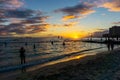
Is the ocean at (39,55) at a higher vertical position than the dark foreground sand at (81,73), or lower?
lower

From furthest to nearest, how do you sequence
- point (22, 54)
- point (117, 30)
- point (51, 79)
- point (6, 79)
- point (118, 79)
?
point (117, 30) < point (22, 54) < point (6, 79) < point (51, 79) < point (118, 79)

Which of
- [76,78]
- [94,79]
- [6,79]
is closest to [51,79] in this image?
[76,78]

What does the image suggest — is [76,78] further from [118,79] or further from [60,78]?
Answer: [118,79]

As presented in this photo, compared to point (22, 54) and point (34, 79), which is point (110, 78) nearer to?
point (34, 79)

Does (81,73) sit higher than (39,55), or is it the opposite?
(81,73)

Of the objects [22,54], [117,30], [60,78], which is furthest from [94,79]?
[117,30]

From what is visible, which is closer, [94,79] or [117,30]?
[94,79]

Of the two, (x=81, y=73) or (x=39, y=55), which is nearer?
(x=81, y=73)

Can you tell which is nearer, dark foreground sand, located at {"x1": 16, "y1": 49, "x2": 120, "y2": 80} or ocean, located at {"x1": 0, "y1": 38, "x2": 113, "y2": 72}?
dark foreground sand, located at {"x1": 16, "y1": 49, "x2": 120, "y2": 80}

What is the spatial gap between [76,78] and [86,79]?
71cm

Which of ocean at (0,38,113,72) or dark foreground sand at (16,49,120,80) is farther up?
dark foreground sand at (16,49,120,80)

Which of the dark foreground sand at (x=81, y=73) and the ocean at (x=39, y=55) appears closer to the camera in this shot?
the dark foreground sand at (x=81, y=73)

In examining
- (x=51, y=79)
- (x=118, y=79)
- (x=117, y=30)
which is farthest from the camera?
(x=117, y=30)

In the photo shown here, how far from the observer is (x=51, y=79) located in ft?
38.6
